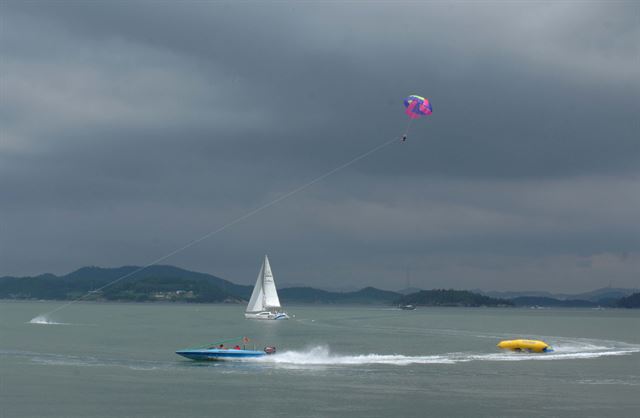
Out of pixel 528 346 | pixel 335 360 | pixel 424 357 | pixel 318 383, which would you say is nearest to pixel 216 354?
pixel 335 360

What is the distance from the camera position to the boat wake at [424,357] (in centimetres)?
8381

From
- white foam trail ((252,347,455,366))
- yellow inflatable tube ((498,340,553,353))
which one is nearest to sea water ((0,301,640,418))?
white foam trail ((252,347,455,366))

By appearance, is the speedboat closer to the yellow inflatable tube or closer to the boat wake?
the boat wake

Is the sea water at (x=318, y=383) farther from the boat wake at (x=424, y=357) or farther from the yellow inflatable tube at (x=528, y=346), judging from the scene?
the yellow inflatable tube at (x=528, y=346)

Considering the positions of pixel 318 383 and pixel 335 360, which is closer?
pixel 318 383

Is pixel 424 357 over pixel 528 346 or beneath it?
beneath

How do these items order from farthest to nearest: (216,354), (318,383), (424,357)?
(424,357)
(216,354)
(318,383)

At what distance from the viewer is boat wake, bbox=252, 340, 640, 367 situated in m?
83.8

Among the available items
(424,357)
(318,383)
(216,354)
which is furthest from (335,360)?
(318,383)

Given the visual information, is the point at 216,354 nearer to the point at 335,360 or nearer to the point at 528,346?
the point at 335,360

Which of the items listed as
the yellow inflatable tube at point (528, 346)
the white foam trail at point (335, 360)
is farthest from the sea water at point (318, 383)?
the yellow inflatable tube at point (528, 346)

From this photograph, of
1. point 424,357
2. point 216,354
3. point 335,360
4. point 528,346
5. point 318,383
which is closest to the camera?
point 318,383

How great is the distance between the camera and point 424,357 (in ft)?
301

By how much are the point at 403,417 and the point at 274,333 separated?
100689 mm
